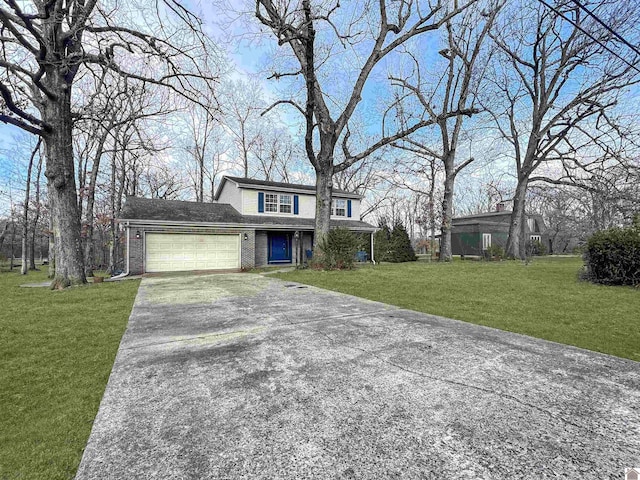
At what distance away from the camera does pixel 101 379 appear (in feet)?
8.21

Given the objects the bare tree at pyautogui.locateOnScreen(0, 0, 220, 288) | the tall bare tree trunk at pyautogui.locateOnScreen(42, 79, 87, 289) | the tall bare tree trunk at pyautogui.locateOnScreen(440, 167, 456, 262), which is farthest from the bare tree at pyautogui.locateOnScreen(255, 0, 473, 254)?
the tall bare tree trunk at pyautogui.locateOnScreen(440, 167, 456, 262)

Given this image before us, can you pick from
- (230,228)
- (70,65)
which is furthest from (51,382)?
(230,228)

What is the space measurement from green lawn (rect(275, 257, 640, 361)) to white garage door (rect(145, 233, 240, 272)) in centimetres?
619

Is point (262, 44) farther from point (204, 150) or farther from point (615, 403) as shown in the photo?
point (204, 150)

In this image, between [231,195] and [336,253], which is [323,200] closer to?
[336,253]

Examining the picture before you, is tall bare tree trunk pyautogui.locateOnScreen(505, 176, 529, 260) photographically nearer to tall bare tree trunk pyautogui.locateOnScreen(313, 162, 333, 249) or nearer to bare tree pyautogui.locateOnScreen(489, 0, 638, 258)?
bare tree pyautogui.locateOnScreen(489, 0, 638, 258)

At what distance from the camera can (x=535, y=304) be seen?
5.51m

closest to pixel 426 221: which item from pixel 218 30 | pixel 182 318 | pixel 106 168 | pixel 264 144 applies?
pixel 264 144

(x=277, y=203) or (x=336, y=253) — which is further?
(x=277, y=203)

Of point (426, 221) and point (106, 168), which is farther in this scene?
point (426, 221)

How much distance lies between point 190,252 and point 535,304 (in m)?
12.6

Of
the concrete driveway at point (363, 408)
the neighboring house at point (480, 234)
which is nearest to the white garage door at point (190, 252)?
the concrete driveway at point (363, 408)

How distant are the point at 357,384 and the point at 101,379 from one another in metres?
2.21

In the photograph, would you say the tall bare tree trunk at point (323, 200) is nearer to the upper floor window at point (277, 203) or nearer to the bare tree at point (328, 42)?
the bare tree at point (328, 42)
